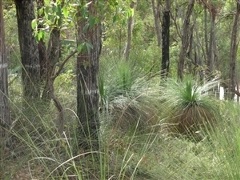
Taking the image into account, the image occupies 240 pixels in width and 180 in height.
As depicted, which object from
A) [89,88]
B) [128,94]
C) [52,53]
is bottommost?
[128,94]

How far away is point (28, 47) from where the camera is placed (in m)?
5.42

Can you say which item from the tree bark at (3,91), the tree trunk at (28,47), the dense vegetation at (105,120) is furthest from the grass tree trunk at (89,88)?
the tree trunk at (28,47)

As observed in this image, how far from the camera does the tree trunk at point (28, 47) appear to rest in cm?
504

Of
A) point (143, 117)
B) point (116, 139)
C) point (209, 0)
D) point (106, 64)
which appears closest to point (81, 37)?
point (116, 139)

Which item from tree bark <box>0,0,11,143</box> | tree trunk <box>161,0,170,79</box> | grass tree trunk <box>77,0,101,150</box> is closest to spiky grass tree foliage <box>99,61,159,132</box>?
grass tree trunk <box>77,0,101,150</box>

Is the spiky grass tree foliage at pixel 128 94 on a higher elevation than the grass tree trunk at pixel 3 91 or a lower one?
lower

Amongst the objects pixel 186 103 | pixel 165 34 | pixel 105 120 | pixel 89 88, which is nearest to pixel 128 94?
pixel 186 103

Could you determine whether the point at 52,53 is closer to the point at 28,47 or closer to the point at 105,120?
the point at 28,47

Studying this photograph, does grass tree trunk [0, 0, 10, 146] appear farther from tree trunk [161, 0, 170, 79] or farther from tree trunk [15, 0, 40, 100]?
tree trunk [161, 0, 170, 79]

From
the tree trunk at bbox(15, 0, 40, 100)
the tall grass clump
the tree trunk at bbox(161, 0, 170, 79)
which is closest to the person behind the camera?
the tall grass clump

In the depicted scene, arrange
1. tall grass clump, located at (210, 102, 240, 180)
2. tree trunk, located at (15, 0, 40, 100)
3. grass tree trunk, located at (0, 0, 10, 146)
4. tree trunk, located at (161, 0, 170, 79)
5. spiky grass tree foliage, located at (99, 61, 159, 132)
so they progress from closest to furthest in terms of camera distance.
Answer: tall grass clump, located at (210, 102, 240, 180)
grass tree trunk, located at (0, 0, 10, 146)
tree trunk, located at (15, 0, 40, 100)
spiky grass tree foliage, located at (99, 61, 159, 132)
tree trunk, located at (161, 0, 170, 79)

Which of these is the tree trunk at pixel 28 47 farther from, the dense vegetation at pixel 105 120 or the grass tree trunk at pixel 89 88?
the grass tree trunk at pixel 89 88

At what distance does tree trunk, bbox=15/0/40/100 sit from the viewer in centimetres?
504

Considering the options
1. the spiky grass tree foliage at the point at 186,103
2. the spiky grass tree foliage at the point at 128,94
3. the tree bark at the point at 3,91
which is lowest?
the spiky grass tree foliage at the point at 186,103
